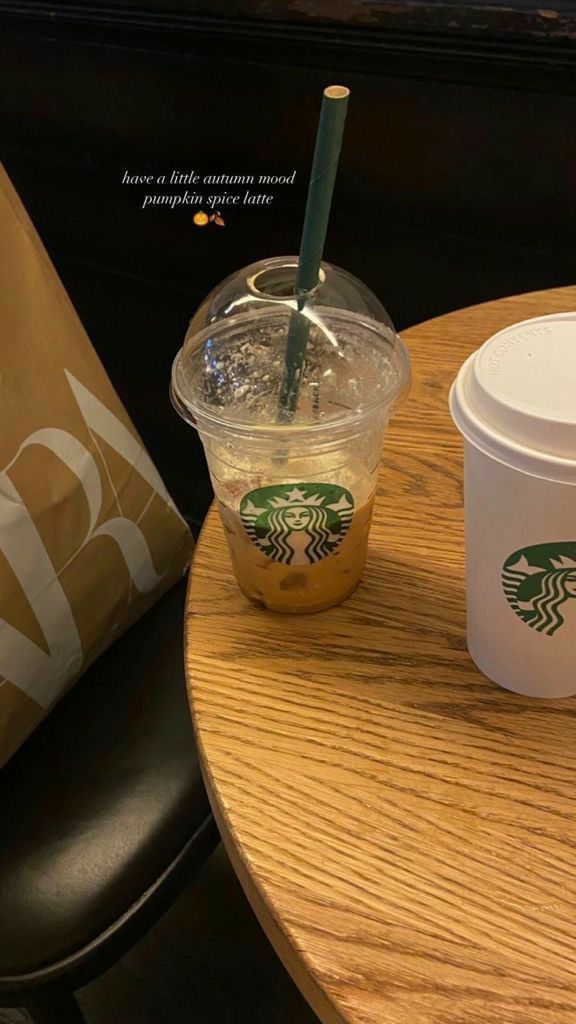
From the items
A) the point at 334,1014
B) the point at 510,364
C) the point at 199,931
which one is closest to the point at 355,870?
the point at 334,1014

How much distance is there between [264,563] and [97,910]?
0.39 meters

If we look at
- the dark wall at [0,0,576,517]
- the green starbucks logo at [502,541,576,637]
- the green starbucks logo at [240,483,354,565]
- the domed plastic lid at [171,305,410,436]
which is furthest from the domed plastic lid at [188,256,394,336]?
the dark wall at [0,0,576,517]

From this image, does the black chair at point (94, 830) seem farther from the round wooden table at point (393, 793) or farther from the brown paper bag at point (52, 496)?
the round wooden table at point (393, 793)

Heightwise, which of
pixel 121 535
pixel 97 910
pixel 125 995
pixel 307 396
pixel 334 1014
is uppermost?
pixel 307 396

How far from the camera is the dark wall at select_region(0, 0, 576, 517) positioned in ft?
4.18

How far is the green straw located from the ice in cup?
0.5 inches

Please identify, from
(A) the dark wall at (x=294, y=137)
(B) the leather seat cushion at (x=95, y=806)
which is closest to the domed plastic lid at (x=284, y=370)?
(B) the leather seat cushion at (x=95, y=806)

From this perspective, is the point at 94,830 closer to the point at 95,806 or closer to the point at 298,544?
the point at 95,806

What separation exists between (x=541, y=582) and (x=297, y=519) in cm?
17

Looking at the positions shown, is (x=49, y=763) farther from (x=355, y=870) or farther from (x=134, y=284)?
(x=134, y=284)

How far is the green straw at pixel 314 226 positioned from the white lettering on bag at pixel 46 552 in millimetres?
312

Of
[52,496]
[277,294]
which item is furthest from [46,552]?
[277,294]

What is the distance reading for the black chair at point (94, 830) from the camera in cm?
77

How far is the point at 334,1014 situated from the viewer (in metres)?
0.45
